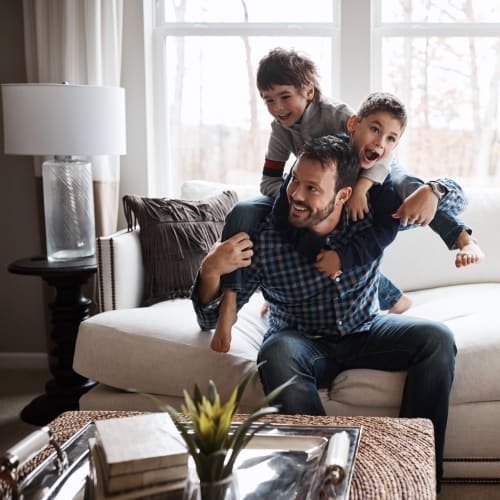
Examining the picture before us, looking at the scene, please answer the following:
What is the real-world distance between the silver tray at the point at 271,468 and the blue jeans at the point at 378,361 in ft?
1.49

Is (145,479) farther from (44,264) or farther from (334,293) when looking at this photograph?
(44,264)

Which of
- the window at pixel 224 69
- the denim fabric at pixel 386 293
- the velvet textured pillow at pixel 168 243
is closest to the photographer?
the denim fabric at pixel 386 293

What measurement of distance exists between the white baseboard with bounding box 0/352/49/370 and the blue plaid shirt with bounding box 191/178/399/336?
1689 millimetres

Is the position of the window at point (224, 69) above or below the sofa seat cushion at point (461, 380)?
above

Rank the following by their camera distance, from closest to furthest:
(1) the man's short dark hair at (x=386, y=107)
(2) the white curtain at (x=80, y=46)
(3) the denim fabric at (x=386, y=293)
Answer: (1) the man's short dark hair at (x=386, y=107), (3) the denim fabric at (x=386, y=293), (2) the white curtain at (x=80, y=46)

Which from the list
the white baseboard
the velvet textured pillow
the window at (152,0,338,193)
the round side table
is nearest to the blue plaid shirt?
the velvet textured pillow

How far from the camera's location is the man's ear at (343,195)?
210cm

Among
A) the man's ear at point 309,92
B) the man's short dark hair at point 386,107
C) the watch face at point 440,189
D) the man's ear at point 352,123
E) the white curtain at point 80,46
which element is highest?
the white curtain at point 80,46

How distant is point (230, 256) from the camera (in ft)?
7.04

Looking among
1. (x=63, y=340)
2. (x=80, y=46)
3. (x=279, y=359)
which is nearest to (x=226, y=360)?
(x=279, y=359)

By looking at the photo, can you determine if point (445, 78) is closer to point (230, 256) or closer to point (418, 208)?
point (418, 208)

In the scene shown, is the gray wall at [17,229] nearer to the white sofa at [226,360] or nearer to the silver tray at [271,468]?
the white sofa at [226,360]

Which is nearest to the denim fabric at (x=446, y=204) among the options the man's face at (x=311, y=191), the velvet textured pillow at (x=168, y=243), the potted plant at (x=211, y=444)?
the man's face at (x=311, y=191)

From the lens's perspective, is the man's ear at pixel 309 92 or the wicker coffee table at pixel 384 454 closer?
the wicker coffee table at pixel 384 454
